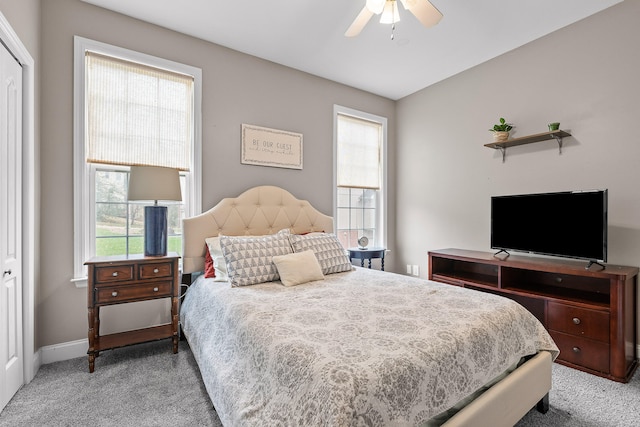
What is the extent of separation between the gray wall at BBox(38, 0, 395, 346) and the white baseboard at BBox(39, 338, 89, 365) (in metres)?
0.04

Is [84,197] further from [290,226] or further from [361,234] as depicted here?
[361,234]

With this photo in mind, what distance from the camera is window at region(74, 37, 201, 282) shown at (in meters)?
2.44

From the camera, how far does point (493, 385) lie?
150 centimetres

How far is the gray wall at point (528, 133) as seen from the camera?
2.47m

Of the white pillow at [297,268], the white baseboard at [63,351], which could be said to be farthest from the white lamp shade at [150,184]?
the white baseboard at [63,351]

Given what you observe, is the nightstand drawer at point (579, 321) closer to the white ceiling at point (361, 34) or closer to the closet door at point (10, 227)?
the white ceiling at point (361, 34)

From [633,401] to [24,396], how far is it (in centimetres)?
383

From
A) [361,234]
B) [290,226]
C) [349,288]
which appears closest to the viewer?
[349,288]

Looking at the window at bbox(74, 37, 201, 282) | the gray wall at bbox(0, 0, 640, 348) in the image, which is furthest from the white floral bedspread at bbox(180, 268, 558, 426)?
the gray wall at bbox(0, 0, 640, 348)

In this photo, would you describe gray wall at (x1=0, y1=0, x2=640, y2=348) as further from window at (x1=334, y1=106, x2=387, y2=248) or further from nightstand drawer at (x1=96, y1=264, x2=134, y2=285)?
nightstand drawer at (x1=96, y1=264, x2=134, y2=285)

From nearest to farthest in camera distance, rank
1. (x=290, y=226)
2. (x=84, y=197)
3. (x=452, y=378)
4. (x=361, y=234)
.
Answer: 1. (x=452, y=378)
2. (x=84, y=197)
3. (x=290, y=226)
4. (x=361, y=234)

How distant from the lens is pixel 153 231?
8.04 feet

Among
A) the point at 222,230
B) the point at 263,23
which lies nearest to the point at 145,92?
the point at 263,23

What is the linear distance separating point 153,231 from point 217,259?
547mm
